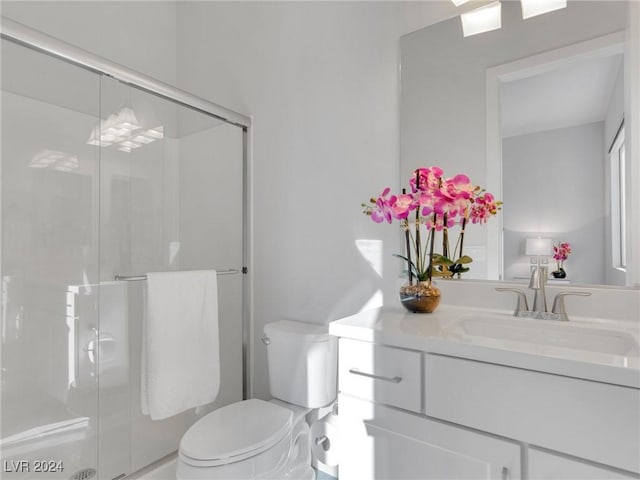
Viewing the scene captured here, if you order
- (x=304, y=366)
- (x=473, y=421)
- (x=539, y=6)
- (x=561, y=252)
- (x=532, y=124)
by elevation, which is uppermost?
(x=539, y=6)

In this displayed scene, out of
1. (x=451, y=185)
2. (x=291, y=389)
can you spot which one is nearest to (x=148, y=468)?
(x=291, y=389)

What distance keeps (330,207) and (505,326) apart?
937 mm

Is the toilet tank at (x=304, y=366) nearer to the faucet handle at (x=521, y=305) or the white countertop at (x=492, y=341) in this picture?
the white countertop at (x=492, y=341)

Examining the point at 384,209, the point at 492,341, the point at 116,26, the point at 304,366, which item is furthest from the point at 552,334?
the point at 116,26

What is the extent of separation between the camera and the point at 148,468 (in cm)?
176

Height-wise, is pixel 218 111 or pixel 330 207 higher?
pixel 218 111

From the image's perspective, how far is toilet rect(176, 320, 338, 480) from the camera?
4.04 ft

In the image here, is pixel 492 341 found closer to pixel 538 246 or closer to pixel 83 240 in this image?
pixel 538 246

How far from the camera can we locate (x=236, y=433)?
1359 millimetres

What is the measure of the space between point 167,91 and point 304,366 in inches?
53.0

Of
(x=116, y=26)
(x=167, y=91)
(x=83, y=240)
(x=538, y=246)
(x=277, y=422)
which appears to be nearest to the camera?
(x=538, y=246)

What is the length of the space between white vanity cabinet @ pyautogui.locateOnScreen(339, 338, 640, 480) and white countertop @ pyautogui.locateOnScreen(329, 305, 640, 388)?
0.02 meters

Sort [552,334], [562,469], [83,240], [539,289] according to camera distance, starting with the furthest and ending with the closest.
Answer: [83,240] < [539,289] < [552,334] < [562,469]

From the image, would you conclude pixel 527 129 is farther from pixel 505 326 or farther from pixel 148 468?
pixel 148 468
